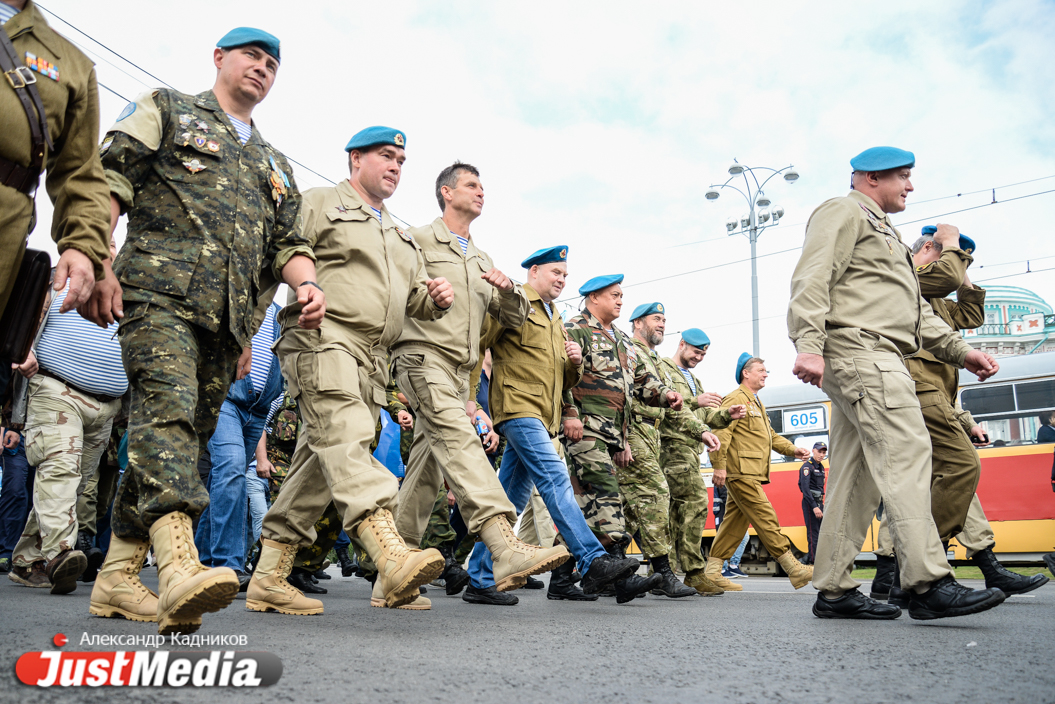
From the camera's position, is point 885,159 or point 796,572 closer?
point 885,159

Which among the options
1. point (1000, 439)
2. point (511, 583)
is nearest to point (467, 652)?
point (511, 583)

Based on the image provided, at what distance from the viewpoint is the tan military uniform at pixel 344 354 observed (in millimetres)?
3254

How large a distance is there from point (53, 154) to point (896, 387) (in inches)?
130

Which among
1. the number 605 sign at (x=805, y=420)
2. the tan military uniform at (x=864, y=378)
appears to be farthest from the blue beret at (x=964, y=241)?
the number 605 sign at (x=805, y=420)

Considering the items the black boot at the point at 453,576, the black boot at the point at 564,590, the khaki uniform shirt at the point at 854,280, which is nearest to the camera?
the khaki uniform shirt at the point at 854,280

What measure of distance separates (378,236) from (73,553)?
7.50 ft

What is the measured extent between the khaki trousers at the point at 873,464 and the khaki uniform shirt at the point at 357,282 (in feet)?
6.31

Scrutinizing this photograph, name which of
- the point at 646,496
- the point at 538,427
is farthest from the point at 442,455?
the point at 646,496

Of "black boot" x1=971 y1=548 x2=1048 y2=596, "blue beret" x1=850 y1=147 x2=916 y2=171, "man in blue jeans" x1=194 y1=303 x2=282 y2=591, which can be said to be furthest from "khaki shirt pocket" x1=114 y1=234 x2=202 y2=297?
"black boot" x1=971 y1=548 x2=1048 y2=596

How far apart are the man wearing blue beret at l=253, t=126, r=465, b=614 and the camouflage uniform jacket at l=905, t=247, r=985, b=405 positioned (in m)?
2.76

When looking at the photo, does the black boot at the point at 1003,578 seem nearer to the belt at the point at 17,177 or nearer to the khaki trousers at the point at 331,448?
the khaki trousers at the point at 331,448

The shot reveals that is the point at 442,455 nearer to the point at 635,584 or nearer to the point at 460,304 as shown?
the point at 460,304

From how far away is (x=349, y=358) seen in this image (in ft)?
11.5

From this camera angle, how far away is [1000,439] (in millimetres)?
11344
